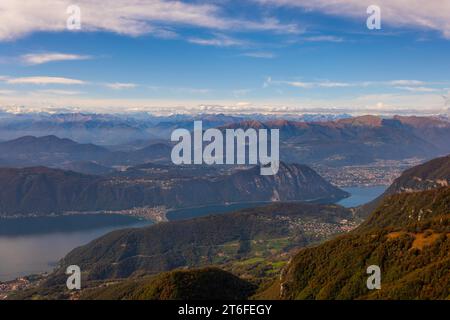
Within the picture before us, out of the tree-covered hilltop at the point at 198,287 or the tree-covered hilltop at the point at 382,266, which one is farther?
the tree-covered hilltop at the point at 198,287

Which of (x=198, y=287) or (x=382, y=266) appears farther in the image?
(x=198, y=287)

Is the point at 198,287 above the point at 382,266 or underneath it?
underneath

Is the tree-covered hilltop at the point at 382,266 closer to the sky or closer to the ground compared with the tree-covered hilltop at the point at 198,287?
closer to the sky

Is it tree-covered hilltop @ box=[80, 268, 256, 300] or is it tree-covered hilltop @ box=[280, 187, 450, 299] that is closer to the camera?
tree-covered hilltop @ box=[280, 187, 450, 299]

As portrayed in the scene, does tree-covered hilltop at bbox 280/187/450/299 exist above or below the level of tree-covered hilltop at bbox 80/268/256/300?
above

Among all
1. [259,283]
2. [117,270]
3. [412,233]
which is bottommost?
[117,270]
